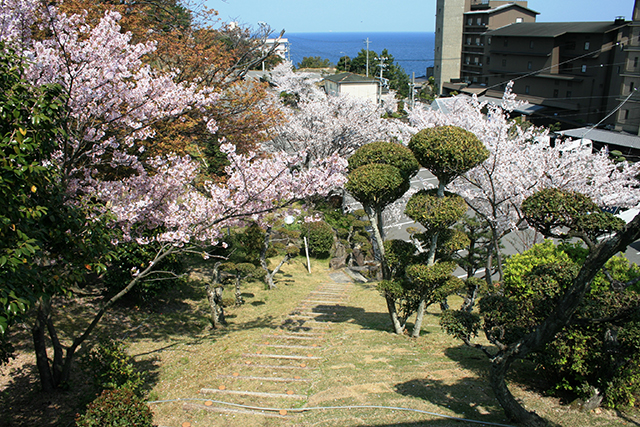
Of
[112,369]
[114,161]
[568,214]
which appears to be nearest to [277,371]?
[112,369]

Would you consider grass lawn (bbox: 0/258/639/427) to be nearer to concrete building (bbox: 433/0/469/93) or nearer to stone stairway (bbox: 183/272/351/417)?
stone stairway (bbox: 183/272/351/417)

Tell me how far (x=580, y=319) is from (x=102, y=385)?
21.8 ft

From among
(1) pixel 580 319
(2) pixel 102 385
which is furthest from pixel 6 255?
(1) pixel 580 319

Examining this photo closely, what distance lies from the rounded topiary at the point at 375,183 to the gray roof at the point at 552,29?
40355mm

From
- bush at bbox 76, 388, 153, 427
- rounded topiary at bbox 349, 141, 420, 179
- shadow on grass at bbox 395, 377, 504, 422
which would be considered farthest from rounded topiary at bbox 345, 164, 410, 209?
bush at bbox 76, 388, 153, 427

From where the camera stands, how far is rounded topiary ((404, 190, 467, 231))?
8.38 m

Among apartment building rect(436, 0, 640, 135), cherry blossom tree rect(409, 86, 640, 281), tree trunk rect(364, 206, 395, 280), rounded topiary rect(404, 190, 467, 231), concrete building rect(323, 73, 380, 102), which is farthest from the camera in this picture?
concrete building rect(323, 73, 380, 102)

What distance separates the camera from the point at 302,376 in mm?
7547

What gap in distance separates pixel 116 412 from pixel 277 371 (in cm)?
307

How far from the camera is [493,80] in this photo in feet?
176

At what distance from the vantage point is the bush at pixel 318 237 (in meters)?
19.1

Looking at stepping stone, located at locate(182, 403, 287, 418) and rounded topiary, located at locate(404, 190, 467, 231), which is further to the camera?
rounded topiary, located at locate(404, 190, 467, 231)

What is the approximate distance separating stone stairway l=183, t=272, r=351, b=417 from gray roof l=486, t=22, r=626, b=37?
41899 mm

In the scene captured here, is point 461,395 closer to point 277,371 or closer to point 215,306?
point 277,371
